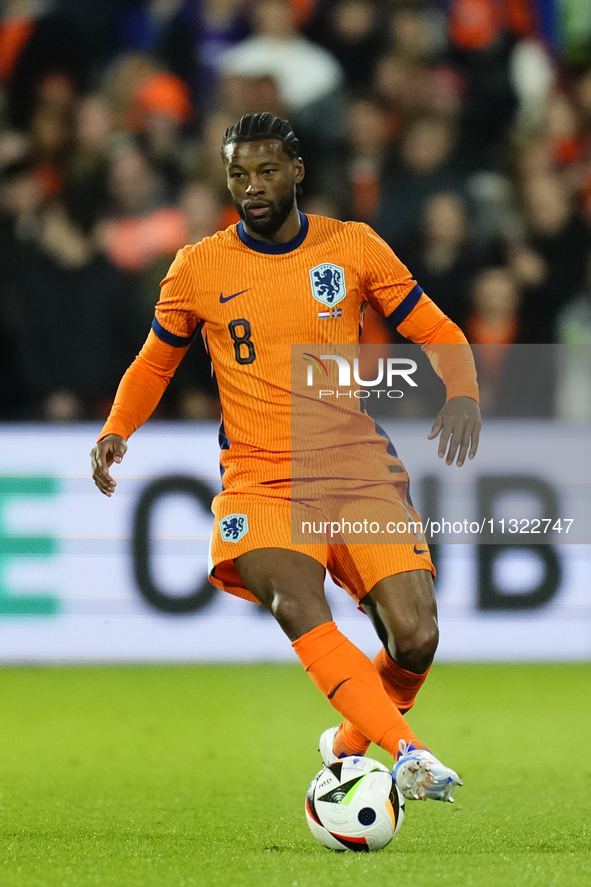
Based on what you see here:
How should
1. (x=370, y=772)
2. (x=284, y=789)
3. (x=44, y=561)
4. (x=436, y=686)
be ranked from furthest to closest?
(x=44, y=561) < (x=436, y=686) < (x=284, y=789) < (x=370, y=772)

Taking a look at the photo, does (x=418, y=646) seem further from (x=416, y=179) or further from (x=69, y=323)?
(x=416, y=179)

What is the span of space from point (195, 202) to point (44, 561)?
6.42ft

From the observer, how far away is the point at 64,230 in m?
6.66

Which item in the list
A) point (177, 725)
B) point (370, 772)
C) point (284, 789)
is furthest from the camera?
point (177, 725)

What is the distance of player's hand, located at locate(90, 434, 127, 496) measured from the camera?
3.71 m

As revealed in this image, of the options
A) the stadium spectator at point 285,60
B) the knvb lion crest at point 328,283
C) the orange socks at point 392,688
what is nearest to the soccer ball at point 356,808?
the orange socks at point 392,688

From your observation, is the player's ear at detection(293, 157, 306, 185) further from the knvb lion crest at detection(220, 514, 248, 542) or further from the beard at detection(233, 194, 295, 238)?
the knvb lion crest at detection(220, 514, 248, 542)

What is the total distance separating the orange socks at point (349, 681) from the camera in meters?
3.44

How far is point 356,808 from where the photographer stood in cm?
338

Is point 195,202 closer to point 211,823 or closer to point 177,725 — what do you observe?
point 177,725

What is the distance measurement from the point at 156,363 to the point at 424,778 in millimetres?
1523

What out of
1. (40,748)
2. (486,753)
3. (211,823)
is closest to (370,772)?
(211,823)

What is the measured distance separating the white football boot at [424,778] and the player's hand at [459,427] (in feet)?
2.63

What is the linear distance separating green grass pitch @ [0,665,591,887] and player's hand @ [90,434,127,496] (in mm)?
970
